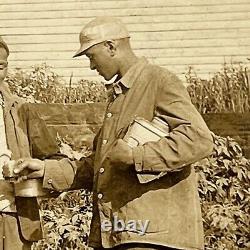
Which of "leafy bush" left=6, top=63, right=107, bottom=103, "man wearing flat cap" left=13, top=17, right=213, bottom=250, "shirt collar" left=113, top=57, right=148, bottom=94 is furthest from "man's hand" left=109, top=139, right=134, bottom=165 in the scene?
"leafy bush" left=6, top=63, right=107, bottom=103

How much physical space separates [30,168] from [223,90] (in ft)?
16.7

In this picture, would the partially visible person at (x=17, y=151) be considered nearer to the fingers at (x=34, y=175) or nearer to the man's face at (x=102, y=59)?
the fingers at (x=34, y=175)

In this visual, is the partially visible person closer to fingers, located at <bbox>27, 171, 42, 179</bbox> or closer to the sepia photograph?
the sepia photograph

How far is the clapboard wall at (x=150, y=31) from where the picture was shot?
852cm

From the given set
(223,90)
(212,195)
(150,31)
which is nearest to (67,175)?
(212,195)

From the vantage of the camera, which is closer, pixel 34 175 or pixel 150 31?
pixel 34 175

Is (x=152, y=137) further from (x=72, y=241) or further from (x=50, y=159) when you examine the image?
(x=72, y=241)

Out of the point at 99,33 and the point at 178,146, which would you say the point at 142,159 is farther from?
the point at 99,33

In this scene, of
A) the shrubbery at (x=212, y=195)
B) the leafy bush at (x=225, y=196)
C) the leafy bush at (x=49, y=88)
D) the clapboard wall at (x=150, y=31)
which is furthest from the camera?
the clapboard wall at (x=150, y=31)

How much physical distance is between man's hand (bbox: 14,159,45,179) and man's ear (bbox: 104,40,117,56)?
1.86 ft

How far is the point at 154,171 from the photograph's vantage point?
2543 millimetres

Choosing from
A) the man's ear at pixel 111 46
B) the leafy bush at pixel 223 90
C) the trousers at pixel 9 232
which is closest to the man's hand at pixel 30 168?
the trousers at pixel 9 232

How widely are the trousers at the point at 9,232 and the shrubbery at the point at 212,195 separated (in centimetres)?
242

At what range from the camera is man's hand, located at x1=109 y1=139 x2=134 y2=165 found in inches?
99.7
